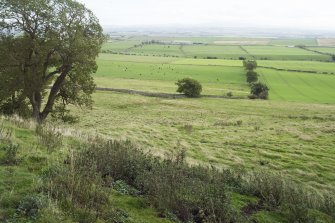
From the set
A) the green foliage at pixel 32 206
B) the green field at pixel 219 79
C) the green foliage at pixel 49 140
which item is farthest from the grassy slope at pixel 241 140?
the green field at pixel 219 79

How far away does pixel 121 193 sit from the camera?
30.1 feet

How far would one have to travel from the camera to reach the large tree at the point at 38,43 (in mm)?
24000

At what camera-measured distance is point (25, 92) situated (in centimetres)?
2492

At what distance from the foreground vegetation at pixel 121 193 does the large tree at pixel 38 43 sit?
531 inches

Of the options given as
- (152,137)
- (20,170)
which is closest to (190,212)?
(20,170)

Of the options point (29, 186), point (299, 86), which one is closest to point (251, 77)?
point (299, 86)

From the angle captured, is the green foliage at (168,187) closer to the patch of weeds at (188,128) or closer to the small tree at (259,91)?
the patch of weeds at (188,128)

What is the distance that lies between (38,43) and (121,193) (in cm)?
1853

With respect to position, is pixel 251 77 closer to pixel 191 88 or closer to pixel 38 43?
pixel 191 88

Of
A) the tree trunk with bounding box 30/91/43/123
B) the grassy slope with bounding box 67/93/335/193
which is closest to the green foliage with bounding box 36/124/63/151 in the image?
the grassy slope with bounding box 67/93/335/193

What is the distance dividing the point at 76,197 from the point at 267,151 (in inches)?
882

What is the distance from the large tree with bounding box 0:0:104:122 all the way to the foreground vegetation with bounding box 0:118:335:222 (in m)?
13.5

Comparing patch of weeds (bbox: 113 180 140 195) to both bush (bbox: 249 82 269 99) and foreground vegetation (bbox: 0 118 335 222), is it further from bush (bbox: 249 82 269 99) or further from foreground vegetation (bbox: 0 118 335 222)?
bush (bbox: 249 82 269 99)

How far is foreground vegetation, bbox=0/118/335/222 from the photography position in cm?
A: 730
